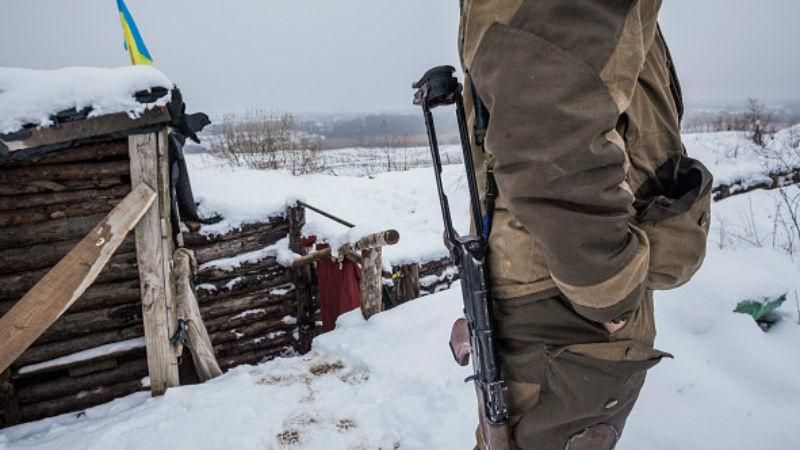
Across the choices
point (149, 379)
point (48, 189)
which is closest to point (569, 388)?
point (149, 379)

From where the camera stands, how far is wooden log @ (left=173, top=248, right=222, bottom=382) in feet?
12.6

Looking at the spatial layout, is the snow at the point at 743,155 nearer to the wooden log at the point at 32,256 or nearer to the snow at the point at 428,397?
the snow at the point at 428,397

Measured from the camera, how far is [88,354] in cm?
388

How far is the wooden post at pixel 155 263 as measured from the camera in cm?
358

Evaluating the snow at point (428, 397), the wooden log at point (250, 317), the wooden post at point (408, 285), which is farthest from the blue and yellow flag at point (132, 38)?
the wooden post at point (408, 285)

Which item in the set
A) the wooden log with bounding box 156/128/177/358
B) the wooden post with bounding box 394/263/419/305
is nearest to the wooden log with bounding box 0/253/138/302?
the wooden log with bounding box 156/128/177/358

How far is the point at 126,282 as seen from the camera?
4.01m

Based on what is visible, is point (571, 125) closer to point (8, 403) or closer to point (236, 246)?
point (8, 403)

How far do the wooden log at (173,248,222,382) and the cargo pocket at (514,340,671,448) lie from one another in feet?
11.8

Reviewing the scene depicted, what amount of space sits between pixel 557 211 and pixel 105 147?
4.11 m

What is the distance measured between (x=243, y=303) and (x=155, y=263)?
2957 mm

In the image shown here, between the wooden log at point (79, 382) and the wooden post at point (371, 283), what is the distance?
7.57ft

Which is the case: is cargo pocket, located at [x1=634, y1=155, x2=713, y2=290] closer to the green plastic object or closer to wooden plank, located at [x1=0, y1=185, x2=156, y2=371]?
the green plastic object

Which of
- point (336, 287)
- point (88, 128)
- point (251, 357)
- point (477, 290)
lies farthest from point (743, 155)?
point (88, 128)
